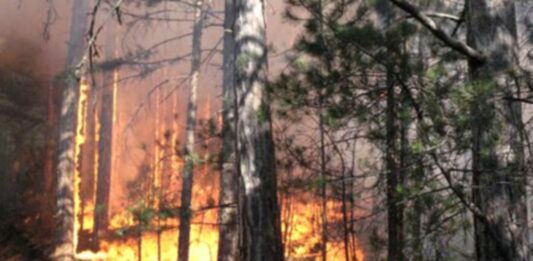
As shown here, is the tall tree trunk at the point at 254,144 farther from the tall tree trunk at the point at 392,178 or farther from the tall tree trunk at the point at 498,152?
the tall tree trunk at the point at 498,152

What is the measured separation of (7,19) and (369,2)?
1907cm

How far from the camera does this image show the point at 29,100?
1886cm

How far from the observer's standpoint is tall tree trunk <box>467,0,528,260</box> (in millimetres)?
3598

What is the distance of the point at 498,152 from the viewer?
373cm

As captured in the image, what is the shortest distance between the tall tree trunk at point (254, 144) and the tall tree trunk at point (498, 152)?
2174mm

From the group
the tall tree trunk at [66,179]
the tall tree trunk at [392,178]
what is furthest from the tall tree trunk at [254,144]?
the tall tree trunk at [66,179]

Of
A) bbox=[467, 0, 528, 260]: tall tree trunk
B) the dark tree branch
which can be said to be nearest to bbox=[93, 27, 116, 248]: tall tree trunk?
the dark tree branch

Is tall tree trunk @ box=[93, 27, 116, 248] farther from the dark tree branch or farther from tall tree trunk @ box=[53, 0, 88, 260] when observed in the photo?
the dark tree branch

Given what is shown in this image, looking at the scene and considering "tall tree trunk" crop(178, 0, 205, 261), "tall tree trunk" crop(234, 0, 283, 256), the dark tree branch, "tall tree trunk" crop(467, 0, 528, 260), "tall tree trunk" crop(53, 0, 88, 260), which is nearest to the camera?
"tall tree trunk" crop(467, 0, 528, 260)

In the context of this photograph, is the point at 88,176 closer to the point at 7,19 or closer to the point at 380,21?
the point at 7,19

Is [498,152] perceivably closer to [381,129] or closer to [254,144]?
[381,129]

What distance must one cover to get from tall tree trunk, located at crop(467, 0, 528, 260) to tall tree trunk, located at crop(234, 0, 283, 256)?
2174 mm

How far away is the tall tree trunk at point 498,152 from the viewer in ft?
11.8

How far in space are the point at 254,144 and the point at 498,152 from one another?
2.61 metres
